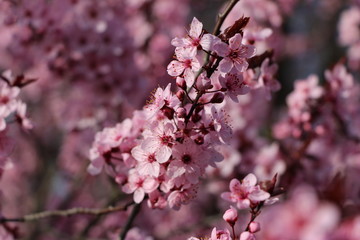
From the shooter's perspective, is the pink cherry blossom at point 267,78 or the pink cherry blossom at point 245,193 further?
the pink cherry blossom at point 267,78

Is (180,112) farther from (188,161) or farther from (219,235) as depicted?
(219,235)

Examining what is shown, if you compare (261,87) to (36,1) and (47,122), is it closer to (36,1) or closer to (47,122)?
(36,1)

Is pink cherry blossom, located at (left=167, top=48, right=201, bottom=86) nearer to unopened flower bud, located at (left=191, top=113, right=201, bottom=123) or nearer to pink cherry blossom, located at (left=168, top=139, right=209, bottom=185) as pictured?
unopened flower bud, located at (left=191, top=113, right=201, bottom=123)

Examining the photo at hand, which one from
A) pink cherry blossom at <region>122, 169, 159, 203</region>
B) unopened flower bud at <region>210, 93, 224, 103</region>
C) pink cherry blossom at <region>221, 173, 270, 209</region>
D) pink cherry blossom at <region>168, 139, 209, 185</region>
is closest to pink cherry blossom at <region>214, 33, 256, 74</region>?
unopened flower bud at <region>210, 93, 224, 103</region>

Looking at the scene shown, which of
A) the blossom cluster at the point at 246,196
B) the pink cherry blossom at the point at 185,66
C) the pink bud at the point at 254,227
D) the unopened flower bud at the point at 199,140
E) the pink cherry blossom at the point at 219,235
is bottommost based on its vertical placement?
the pink bud at the point at 254,227

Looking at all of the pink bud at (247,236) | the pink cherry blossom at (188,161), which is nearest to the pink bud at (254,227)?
the pink bud at (247,236)

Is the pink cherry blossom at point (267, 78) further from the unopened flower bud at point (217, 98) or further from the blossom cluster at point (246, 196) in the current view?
the blossom cluster at point (246, 196)
